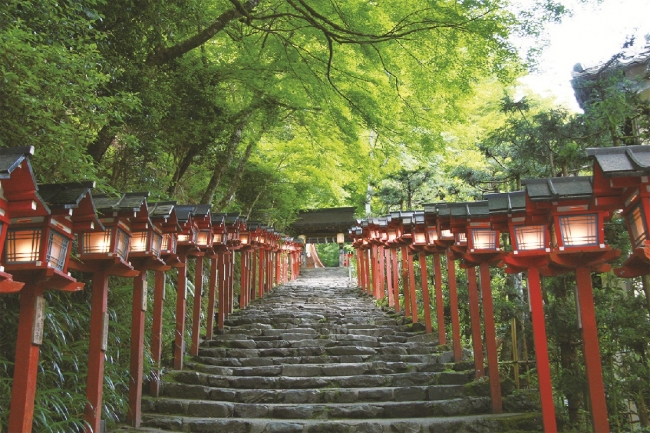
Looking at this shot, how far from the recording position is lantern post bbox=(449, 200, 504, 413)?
8.84 meters

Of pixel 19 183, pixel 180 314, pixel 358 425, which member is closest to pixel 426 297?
pixel 358 425

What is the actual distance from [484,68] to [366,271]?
48.2ft

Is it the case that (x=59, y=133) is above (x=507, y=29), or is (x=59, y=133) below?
below

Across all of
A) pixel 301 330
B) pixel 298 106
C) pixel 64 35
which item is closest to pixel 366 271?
pixel 301 330

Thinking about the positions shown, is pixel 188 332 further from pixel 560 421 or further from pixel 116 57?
pixel 560 421

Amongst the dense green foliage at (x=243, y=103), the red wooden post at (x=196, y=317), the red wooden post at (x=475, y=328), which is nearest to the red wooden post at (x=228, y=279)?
the dense green foliage at (x=243, y=103)

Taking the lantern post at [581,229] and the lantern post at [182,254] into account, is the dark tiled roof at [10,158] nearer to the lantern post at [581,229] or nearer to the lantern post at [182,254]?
the lantern post at [581,229]

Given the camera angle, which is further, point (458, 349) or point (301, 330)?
point (301, 330)

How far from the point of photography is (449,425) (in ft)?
26.9

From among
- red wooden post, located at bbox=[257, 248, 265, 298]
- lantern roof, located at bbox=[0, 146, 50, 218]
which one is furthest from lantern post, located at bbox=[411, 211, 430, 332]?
lantern roof, located at bbox=[0, 146, 50, 218]

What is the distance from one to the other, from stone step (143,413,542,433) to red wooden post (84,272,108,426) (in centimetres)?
244

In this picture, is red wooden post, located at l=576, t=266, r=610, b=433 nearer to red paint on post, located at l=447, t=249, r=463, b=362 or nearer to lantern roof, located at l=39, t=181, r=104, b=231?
red paint on post, located at l=447, t=249, r=463, b=362

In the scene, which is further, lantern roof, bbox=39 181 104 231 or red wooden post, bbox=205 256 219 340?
red wooden post, bbox=205 256 219 340

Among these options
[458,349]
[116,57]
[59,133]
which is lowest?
[458,349]
